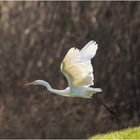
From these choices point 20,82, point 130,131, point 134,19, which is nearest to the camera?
point 130,131

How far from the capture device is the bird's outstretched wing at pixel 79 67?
1144 cm

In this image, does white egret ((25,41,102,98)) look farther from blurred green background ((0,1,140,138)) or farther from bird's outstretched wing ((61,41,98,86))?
blurred green background ((0,1,140,138))

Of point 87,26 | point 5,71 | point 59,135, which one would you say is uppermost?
point 87,26

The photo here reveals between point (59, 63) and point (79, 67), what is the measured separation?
33.4 ft

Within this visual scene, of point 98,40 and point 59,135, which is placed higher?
point 98,40

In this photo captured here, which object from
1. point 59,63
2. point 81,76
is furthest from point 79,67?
point 59,63

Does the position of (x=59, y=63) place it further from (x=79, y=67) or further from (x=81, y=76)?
(x=79, y=67)

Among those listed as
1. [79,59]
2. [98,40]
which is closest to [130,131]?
[79,59]

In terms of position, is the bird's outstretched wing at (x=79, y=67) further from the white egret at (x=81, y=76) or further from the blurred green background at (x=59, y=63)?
the blurred green background at (x=59, y=63)

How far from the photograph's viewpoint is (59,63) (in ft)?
72.2

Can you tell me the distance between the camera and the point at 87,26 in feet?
70.6

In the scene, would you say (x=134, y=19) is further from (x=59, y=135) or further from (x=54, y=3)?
(x=59, y=135)

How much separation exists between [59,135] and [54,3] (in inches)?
147

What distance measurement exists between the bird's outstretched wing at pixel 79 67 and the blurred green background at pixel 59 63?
8611 mm
